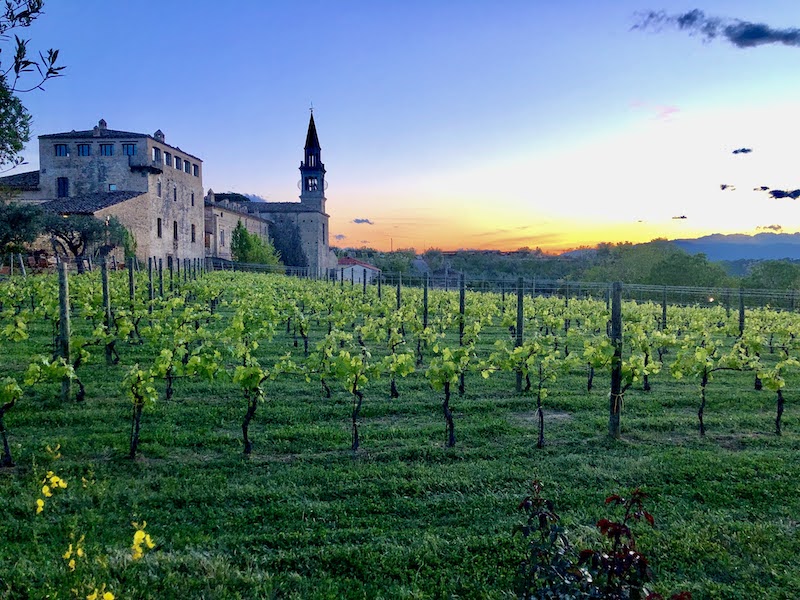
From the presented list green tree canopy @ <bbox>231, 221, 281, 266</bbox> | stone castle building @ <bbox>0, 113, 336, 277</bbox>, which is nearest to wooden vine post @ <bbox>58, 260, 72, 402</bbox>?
stone castle building @ <bbox>0, 113, 336, 277</bbox>

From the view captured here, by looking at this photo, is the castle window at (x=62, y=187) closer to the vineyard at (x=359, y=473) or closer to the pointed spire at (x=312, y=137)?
the pointed spire at (x=312, y=137)

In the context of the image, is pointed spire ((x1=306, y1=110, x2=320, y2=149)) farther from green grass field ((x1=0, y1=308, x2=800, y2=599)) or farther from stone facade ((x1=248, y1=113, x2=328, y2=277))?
green grass field ((x1=0, y1=308, x2=800, y2=599))

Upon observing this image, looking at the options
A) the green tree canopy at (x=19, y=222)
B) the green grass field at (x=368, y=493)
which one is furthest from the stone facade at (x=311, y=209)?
the green grass field at (x=368, y=493)

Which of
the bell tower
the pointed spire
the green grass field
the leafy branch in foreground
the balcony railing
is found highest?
the pointed spire

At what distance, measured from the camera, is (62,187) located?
3922 cm

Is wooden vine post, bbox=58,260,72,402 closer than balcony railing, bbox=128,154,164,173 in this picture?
Yes

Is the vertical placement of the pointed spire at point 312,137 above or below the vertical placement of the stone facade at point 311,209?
above

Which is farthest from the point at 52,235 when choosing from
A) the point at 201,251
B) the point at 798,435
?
the point at 798,435

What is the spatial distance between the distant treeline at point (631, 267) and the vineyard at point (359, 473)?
33247mm

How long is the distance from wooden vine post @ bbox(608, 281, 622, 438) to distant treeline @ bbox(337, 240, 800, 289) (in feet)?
111

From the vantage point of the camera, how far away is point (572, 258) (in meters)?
77.3

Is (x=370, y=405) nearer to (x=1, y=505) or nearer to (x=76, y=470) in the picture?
(x=76, y=470)

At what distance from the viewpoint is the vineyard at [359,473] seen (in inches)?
161

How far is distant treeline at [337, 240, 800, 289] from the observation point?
51.9 meters
